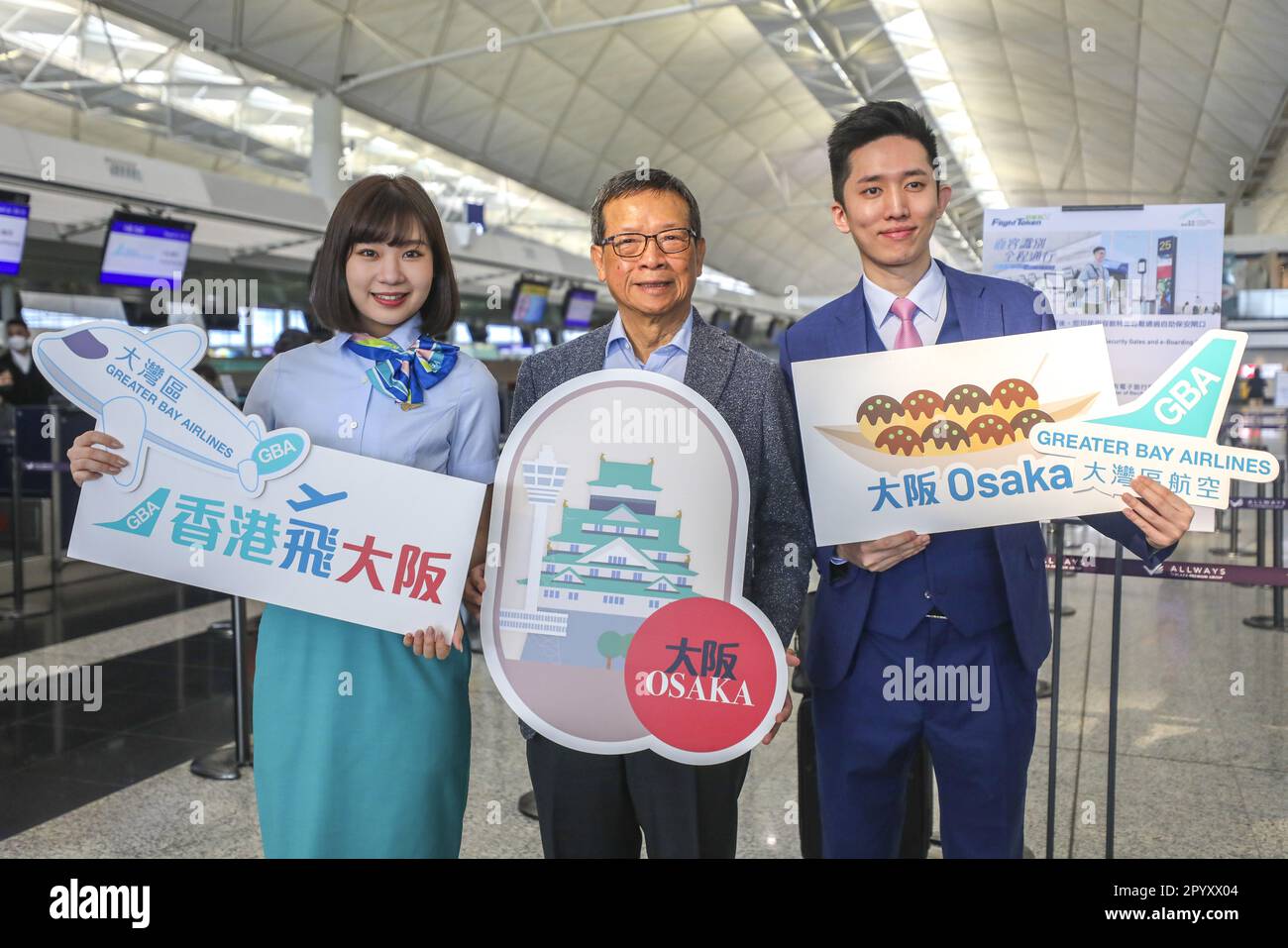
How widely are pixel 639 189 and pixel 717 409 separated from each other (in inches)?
17.0

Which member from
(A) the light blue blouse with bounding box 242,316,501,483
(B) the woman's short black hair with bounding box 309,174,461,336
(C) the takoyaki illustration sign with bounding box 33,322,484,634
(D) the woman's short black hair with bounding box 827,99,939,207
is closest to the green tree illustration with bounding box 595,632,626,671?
(C) the takoyaki illustration sign with bounding box 33,322,484,634

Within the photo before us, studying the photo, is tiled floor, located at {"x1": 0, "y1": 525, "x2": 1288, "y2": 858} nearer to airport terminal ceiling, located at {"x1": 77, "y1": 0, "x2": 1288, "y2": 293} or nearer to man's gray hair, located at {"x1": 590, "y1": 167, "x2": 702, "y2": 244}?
man's gray hair, located at {"x1": 590, "y1": 167, "x2": 702, "y2": 244}

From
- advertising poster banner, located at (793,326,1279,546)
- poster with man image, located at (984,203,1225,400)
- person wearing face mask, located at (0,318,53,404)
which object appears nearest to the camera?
advertising poster banner, located at (793,326,1279,546)

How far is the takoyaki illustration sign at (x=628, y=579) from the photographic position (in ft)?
6.13

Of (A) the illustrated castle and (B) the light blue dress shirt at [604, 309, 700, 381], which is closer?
(A) the illustrated castle

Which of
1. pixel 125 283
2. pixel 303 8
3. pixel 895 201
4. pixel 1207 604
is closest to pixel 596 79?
pixel 303 8

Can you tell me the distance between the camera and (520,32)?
19.1m

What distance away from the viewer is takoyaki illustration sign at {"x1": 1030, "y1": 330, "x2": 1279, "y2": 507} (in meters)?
1.92

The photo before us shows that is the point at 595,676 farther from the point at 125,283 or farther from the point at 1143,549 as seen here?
the point at 125,283

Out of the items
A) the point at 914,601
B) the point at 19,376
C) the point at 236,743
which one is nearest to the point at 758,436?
the point at 914,601

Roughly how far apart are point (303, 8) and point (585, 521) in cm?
1621

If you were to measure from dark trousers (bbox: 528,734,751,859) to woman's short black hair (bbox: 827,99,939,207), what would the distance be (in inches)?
46.0

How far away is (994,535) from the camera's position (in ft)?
6.85

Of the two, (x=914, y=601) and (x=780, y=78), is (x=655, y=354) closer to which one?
(x=914, y=601)
